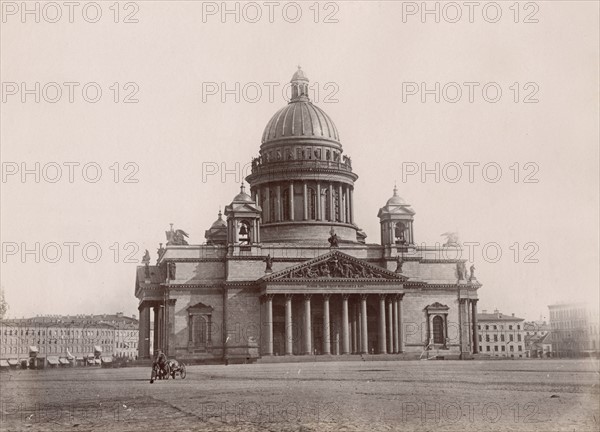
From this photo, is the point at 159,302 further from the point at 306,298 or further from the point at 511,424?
the point at 511,424

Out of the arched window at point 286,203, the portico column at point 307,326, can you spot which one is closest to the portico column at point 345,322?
the portico column at point 307,326

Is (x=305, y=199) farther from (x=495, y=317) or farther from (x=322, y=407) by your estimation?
(x=495, y=317)


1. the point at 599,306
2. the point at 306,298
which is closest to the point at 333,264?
the point at 306,298

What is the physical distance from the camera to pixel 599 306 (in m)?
34.2

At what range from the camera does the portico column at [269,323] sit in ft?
220

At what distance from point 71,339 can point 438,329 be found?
48.0 m

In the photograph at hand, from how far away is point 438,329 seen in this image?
7262cm

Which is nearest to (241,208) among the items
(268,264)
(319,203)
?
(268,264)

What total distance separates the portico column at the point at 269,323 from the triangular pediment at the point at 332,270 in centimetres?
186

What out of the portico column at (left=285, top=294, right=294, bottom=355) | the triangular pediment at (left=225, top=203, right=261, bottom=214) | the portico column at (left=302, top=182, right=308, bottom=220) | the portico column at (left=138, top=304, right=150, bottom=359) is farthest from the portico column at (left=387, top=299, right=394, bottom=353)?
the portico column at (left=138, top=304, right=150, bottom=359)

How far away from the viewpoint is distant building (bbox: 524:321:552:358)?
107 meters

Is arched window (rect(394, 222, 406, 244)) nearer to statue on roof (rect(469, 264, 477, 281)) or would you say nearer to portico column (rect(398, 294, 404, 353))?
portico column (rect(398, 294, 404, 353))

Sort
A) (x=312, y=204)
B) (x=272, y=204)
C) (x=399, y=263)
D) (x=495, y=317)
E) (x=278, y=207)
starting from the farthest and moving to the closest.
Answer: (x=495, y=317) < (x=272, y=204) < (x=278, y=207) < (x=312, y=204) < (x=399, y=263)

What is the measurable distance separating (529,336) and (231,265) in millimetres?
71810
